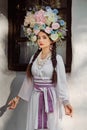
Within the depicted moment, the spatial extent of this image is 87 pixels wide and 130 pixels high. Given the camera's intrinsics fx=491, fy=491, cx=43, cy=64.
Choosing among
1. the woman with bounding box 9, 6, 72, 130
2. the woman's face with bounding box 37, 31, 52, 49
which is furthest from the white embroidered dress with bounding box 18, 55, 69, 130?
the woman's face with bounding box 37, 31, 52, 49

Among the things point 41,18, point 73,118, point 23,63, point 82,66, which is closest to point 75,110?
point 73,118

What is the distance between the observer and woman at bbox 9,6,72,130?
16.6 feet

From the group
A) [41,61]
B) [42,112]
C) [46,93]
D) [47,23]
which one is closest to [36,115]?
[42,112]

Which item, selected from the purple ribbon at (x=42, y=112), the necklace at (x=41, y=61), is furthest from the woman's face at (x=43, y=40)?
the purple ribbon at (x=42, y=112)

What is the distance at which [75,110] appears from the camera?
18.9 ft

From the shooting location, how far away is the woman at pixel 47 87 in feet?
16.6

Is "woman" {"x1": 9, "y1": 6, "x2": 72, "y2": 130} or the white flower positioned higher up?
the white flower

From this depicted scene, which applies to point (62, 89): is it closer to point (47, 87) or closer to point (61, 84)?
point (61, 84)

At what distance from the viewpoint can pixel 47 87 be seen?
5133mm

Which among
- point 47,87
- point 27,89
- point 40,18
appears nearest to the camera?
point 40,18

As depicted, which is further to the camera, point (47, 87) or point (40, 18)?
point (47, 87)

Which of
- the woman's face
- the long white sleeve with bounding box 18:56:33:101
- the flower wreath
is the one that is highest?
the flower wreath

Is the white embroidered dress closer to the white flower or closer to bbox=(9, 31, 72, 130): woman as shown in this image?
bbox=(9, 31, 72, 130): woman

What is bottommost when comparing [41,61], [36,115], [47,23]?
[36,115]
